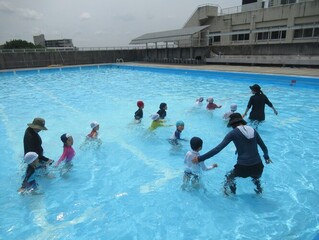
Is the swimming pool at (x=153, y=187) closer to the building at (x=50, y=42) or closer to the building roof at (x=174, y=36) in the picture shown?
the building roof at (x=174, y=36)

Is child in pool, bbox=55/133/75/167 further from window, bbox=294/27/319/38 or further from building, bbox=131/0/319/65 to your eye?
window, bbox=294/27/319/38

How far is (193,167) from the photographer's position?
3859mm

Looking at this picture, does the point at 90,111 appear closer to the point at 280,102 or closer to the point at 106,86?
the point at 106,86

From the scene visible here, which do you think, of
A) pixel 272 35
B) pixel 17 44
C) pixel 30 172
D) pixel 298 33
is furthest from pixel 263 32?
pixel 17 44

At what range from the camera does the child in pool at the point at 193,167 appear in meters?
3.57

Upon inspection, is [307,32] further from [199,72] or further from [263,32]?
[199,72]

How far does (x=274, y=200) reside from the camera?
394 centimetres

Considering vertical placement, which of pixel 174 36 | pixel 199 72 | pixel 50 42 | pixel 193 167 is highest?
pixel 50 42

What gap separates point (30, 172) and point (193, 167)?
104 inches

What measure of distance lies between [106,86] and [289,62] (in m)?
13.1

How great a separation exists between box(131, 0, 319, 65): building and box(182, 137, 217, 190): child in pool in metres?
15.9

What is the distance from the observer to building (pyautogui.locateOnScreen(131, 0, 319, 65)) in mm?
18609

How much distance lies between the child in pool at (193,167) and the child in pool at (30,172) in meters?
2.39

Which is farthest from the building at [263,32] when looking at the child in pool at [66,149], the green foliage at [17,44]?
the green foliage at [17,44]
